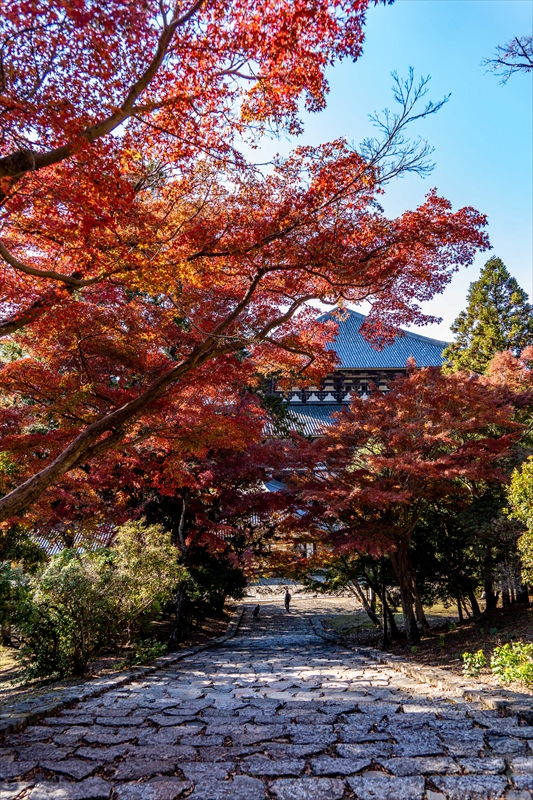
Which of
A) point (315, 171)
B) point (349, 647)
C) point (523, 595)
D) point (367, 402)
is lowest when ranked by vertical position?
point (349, 647)

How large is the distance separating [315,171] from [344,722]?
18.6 ft

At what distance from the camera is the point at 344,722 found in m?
4.07

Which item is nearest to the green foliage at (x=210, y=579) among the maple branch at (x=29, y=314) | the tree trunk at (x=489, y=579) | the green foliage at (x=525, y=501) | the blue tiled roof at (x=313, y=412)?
the tree trunk at (x=489, y=579)

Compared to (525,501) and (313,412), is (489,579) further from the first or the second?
(313,412)

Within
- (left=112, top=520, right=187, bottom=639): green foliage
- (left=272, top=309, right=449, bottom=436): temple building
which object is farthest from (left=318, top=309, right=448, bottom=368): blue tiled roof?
(left=112, top=520, right=187, bottom=639): green foliage

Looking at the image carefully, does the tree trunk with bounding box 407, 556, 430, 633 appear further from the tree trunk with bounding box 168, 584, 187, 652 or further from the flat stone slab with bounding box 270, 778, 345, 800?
the flat stone slab with bounding box 270, 778, 345, 800

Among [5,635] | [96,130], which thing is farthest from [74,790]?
[5,635]

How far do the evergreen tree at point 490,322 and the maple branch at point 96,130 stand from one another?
13.9 meters

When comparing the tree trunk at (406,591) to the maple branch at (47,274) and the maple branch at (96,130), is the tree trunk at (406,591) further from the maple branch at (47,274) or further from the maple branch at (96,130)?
the maple branch at (96,130)

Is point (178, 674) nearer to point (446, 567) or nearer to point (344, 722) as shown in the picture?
point (344, 722)

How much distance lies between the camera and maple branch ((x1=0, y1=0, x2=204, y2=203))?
4.01 metres

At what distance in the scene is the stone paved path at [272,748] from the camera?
2783 millimetres

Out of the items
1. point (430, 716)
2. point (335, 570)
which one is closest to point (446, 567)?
point (335, 570)

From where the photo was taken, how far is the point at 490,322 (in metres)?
17.4
